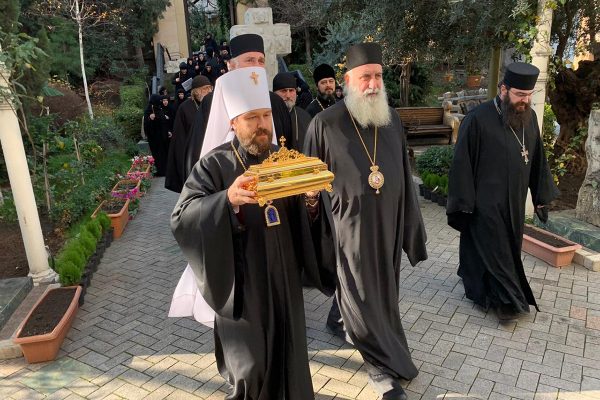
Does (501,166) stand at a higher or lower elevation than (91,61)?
lower

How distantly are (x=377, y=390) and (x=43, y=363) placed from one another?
2.81 metres

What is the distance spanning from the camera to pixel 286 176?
2.43 meters

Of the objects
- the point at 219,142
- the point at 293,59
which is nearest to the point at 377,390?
the point at 219,142

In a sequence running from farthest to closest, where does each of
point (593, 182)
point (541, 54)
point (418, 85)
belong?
point (418, 85) < point (541, 54) < point (593, 182)

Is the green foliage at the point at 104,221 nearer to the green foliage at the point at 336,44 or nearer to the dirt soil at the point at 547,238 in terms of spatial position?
the dirt soil at the point at 547,238

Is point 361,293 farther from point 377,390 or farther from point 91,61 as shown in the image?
point 91,61

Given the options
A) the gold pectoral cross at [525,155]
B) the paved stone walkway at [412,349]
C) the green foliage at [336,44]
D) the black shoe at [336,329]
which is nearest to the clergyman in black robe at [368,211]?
the paved stone walkway at [412,349]

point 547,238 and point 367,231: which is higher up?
point 367,231

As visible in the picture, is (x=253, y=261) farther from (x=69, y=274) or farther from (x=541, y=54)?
(x=541, y=54)

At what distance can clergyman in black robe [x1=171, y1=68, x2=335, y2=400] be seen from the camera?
2.78 metres

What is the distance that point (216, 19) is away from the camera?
31.5 m

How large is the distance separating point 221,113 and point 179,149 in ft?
11.2

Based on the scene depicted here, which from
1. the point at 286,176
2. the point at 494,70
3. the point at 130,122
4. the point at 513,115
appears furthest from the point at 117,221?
the point at 130,122

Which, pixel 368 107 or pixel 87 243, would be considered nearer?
pixel 368 107
